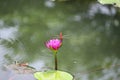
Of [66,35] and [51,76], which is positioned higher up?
[66,35]

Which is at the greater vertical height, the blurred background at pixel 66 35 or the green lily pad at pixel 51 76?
the blurred background at pixel 66 35

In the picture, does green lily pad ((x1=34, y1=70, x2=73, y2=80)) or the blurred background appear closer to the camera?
green lily pad ((x1=34, y1=70, x2=73, y2=80))

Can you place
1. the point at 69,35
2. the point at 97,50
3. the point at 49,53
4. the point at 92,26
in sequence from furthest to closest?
the point at 92,26 → the point at 69,35 → the point at 97,50 → the point at 49,53

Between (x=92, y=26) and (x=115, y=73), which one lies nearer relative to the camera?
(x=115, y=73)

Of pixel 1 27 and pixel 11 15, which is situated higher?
pixel 11 15

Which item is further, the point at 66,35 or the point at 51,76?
the point at 66,35

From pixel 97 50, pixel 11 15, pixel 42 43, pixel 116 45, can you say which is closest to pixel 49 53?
pixel 42 43

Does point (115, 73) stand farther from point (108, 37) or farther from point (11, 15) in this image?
point (11, 15)

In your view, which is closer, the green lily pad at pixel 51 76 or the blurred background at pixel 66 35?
the green lily pad at pixel 51 76
